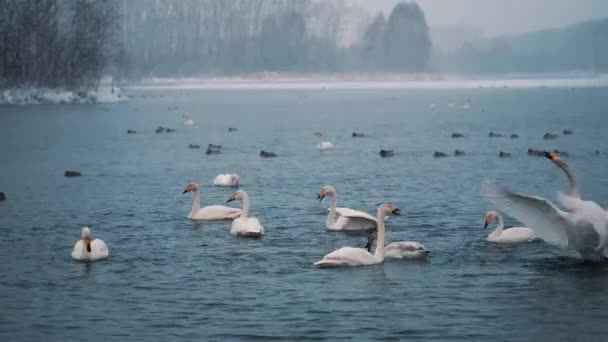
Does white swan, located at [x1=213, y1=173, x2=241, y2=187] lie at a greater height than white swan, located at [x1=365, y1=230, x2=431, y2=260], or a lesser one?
lesser

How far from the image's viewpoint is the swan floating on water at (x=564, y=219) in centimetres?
1409

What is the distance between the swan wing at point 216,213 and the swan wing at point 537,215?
5.94 m

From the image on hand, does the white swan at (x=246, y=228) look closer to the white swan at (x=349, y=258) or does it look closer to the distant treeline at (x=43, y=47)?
the white swan at (x=349, y=258)

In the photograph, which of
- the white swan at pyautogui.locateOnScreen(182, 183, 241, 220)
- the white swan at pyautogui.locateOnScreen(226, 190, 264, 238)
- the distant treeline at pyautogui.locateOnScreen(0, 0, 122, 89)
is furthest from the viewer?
the distant treeline at pyautogui.locateOnScreen(0, 0, 122, 89)

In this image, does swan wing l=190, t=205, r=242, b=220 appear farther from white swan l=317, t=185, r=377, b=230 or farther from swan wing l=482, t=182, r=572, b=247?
swan wing l=482, t=182, r=572, b=247

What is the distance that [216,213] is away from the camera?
1917 cm

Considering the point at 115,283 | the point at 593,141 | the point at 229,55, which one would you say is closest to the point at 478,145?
the point at 593,141

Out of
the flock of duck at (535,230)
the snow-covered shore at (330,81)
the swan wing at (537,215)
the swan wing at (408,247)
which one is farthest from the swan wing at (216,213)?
the snow-covered shore at (330,81)

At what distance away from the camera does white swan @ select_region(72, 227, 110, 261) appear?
50.1ft

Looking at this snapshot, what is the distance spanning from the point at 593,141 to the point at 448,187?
58.3 ft

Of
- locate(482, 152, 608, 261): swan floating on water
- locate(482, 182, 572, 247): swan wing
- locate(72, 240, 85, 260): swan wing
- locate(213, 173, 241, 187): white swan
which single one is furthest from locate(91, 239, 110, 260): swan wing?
locate(213, 173, 241, 187): white swan

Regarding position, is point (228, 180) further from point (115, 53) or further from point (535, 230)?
point (115, 53)

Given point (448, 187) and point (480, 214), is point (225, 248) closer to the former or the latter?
point (480, 214)

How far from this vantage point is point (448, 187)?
80.3 ft
